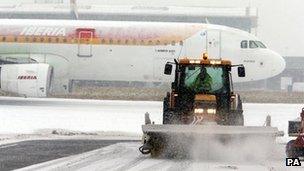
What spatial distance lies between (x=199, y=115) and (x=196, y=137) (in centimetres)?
130

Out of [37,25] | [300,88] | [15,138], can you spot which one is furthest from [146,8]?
[15,138]

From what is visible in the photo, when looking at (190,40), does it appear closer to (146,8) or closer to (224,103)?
(224,103)

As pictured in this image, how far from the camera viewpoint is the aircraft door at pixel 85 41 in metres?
35.1

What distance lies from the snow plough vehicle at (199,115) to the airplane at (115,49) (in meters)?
17.7

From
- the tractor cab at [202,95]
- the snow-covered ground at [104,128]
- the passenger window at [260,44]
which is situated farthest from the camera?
the passenger window at [260,44]

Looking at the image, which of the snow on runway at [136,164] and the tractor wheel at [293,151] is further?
the tractor wheel at [293,151]

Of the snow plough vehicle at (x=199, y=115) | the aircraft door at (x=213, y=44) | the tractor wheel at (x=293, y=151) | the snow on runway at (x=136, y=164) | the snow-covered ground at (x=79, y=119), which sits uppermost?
the aircraft door at (x=213, y=44)

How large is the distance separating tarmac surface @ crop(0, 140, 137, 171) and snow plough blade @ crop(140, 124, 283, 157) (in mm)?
2268

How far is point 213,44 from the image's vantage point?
3475cm

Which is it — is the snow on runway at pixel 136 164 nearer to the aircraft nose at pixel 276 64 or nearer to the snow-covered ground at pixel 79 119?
the snow-covered ground at pixel 79 119

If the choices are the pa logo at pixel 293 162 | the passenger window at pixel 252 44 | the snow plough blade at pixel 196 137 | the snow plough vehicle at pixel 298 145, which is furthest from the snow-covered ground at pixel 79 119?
the pa logo at pixel 293 162

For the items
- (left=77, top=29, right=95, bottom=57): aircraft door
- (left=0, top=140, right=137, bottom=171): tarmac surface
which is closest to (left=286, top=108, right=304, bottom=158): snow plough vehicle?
(left=0, top=140, right=137, bottom=171): tarmac surface

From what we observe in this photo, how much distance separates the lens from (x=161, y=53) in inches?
1371

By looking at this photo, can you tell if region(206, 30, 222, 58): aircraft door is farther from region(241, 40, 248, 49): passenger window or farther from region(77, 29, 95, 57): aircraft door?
region(77, 29, 95, 57): aircraft door
